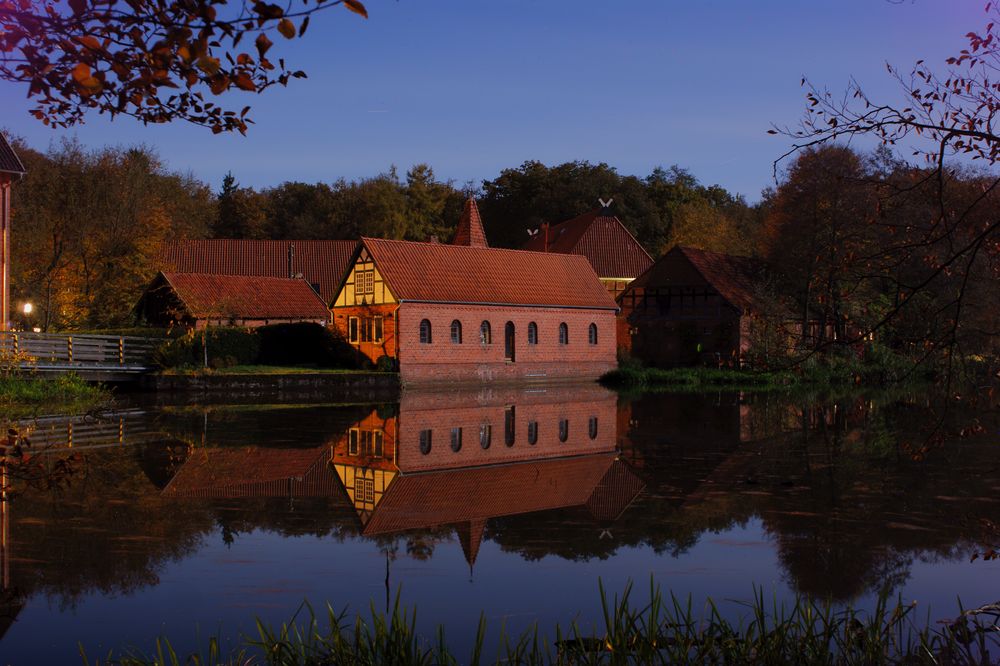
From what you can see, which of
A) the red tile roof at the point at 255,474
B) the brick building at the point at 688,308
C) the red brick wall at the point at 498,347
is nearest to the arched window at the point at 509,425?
the red tile roof at the point at 255,474

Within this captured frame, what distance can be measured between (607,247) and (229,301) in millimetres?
23814

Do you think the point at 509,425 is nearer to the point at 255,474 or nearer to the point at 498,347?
the point at 255,474

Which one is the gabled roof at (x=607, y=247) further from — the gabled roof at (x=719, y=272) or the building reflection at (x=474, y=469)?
the building reflection at (x=474, y=469)

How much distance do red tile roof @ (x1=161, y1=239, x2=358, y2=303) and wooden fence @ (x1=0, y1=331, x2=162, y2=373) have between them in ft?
66.7

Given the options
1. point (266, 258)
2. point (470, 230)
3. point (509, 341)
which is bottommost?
point (509, 341)

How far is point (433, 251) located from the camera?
40.8 meters

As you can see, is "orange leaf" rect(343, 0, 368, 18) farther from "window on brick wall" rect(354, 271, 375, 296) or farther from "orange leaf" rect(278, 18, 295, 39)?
"window on brick wall" rect(354, 271, 375, 296)

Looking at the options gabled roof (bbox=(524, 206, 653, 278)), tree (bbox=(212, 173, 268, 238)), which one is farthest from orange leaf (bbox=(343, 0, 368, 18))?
tree (bbox=(212, 173, 268, 238))

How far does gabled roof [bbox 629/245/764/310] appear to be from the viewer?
44.0 meters

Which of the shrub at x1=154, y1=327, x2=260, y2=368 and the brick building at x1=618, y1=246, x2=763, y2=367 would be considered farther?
the brick building at x1=618, y1=246, x2=763, y2=367

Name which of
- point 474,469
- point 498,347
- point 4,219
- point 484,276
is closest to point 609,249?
point 484,276

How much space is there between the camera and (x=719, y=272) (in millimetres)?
45438

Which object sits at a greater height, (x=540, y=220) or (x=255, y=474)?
(x=540, y=220)

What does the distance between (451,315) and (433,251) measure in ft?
13.4
